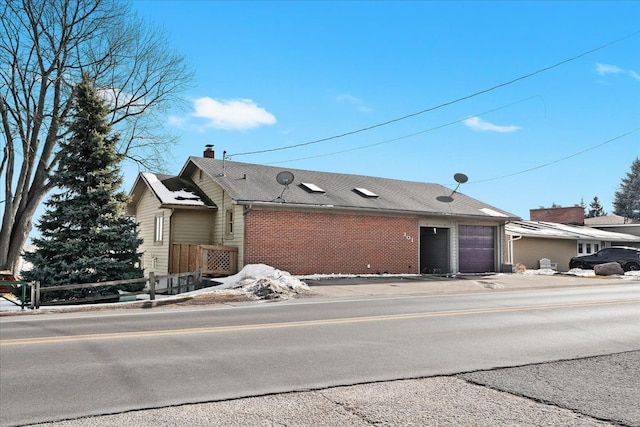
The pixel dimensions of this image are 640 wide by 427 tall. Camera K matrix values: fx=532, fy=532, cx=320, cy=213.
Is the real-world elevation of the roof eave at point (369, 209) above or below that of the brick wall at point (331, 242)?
above

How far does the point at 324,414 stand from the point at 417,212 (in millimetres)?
21681

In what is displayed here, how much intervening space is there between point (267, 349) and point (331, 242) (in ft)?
51.2

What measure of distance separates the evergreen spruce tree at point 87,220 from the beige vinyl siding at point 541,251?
2534 centimetres

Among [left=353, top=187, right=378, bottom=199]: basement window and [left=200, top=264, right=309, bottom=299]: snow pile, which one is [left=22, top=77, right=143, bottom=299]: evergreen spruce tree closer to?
[left=200, top=264, right=309, bottom=299]: snow pile

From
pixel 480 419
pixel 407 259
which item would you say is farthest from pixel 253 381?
pixel 407 259

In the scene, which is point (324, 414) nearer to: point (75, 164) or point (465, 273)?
point (75, 164)

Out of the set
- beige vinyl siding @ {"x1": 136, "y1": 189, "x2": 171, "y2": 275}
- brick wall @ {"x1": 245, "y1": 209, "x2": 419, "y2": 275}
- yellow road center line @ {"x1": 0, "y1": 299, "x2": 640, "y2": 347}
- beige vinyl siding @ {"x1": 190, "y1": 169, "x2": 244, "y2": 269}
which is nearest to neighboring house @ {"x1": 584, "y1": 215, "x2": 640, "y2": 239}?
brick wall @ {"x1": 245, "y1": 209, "x2": 419, "y2": 275}

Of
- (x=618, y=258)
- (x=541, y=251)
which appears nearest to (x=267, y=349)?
(x=618, y=258)

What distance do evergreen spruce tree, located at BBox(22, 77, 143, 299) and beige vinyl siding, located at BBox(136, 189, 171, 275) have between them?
3.59 metres

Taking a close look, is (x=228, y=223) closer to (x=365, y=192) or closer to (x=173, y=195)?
(x=173, y=195)

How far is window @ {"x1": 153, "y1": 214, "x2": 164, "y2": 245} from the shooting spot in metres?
25.7

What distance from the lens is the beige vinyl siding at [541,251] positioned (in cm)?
3575

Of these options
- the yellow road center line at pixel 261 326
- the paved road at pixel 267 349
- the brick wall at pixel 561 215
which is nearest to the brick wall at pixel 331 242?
the paved road at pixel 267 349

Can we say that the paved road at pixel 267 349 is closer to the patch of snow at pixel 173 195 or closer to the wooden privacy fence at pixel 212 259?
the wooden privacy fence at pixel 212 259
